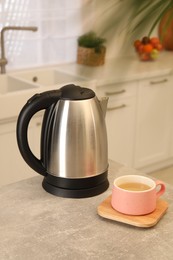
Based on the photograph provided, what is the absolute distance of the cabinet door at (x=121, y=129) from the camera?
2938 millimetres

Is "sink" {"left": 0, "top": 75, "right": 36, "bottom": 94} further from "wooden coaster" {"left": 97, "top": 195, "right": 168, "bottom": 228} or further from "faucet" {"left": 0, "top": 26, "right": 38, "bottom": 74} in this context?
"wooden coaster" {"left": 97, "top": 195, "right": 168, "bottom": 228}

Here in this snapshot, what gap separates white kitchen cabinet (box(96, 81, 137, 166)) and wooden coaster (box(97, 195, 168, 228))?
6.02 feet

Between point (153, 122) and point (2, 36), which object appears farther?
point (153, 122)

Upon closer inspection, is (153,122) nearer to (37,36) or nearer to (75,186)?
(37,36)

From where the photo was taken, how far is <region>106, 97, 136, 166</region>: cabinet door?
116 inches

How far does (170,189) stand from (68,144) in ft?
1.05

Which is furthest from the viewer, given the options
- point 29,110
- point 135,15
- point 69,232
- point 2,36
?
point 2,36

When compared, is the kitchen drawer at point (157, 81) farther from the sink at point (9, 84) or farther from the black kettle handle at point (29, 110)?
the black kettle handle at point (29, 110)

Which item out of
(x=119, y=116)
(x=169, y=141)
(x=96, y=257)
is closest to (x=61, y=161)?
(x=96, y=257)

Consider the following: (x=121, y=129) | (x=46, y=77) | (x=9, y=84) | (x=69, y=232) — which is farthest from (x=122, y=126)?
(x=69, y=232)

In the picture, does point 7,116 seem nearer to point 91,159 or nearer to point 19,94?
point 19,94

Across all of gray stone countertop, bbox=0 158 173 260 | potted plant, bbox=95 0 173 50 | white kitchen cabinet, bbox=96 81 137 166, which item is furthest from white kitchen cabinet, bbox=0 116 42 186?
potted plant, bbox=95 0 173 50

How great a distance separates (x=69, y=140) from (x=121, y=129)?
1.96 metres

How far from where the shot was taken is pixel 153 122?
323 centimetres
